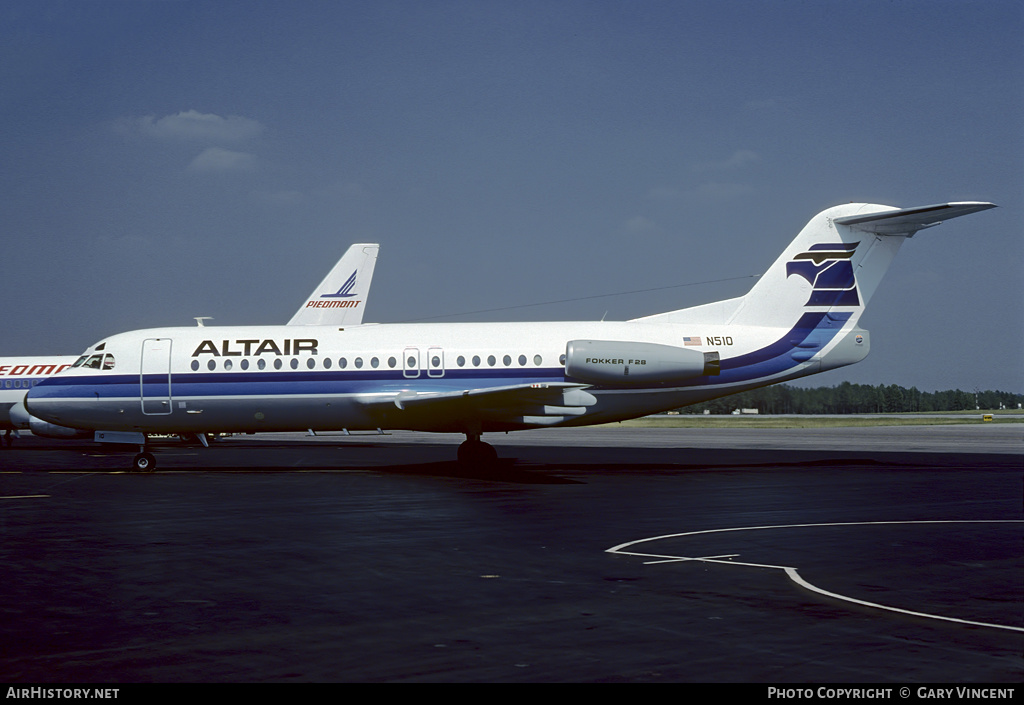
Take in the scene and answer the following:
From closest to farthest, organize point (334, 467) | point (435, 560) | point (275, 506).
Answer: point (435, 560)
point (275, 506)
point (334, 467)

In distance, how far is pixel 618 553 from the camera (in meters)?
13.5

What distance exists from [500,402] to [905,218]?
44.0 ft

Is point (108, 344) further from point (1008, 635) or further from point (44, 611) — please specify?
point (1008, 635)

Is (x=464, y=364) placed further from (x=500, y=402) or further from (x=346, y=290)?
(x=346, y=290)

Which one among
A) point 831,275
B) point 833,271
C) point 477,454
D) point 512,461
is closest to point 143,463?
point 477,454

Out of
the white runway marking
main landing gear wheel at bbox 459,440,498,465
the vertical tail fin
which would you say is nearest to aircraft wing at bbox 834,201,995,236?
the vertical tail fin

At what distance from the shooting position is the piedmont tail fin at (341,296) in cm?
4472

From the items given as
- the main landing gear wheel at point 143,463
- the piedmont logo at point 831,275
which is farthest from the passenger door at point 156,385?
the piedmont logo at point 831,275

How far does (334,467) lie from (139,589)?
2121 cm

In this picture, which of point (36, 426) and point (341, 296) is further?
point (341, 296)

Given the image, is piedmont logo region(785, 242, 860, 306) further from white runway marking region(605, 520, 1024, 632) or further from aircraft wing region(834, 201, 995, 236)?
white runway marking region(605, 520, 1024, 632)

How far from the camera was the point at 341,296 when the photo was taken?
44.8 m

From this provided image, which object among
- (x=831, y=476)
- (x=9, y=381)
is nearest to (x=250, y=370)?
(x=831, y=476)

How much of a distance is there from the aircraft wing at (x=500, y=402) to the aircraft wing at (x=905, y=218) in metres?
10.1
